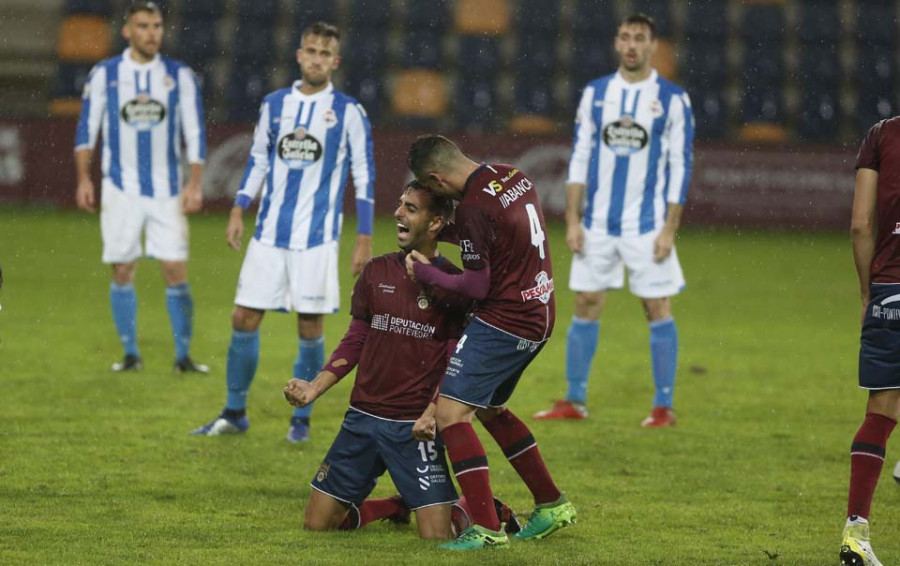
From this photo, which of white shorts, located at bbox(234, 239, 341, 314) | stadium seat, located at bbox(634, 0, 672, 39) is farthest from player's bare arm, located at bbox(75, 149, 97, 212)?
stadium seat, located at bbox(634, 0, 672, 39)

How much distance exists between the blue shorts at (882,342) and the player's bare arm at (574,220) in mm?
3090

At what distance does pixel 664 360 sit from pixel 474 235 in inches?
120

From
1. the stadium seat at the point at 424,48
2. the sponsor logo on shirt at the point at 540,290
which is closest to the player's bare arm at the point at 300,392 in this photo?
the sponsor logo on shirt at the point at 540,290

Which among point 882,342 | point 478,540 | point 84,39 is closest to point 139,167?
point 478,540

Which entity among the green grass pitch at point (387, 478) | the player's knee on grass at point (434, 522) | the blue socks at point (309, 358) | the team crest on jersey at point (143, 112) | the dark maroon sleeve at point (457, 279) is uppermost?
the team crest on jersey at point (143, 112)

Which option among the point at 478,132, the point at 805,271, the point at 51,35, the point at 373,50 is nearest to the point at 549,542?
the point at 805,271

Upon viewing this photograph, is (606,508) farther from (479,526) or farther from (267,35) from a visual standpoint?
(267,35)

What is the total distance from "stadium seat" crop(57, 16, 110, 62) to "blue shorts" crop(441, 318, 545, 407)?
1698 centimetres

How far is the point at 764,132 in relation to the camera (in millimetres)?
20312

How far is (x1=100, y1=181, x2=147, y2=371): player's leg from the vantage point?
8625 mm

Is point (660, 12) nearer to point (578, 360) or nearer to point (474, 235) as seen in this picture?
point (578, 360)

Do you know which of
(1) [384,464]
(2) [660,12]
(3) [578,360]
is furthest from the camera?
(2) [660,12]

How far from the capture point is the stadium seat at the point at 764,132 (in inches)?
792

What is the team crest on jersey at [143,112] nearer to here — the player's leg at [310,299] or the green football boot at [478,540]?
the player's leg at [310,299]
